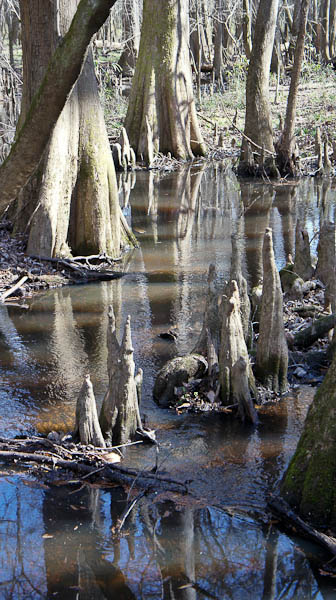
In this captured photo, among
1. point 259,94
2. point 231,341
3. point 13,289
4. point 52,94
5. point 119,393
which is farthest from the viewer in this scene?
point 259,94

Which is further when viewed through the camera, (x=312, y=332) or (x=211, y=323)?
(x=312, y=332)

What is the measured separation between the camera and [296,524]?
527 centimetres

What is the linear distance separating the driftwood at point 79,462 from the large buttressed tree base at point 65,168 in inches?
243

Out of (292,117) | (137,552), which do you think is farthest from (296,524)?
(292,117)

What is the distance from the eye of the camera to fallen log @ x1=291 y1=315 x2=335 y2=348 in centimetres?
853

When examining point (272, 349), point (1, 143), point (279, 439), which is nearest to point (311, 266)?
point (272, 349)

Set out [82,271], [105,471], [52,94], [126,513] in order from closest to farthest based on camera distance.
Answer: [126,513]
[105,471]
[52,94]
[82,271]

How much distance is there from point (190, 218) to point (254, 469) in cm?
1154

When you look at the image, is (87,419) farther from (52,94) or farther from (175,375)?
(52,94)

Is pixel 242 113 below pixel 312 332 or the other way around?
the other way around

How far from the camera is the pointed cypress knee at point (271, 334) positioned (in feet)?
24.0

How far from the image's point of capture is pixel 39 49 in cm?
1259

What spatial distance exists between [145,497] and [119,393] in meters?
0.97

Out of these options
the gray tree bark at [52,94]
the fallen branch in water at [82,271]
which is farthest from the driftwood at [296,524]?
the fallen branch in water at [82,271]
